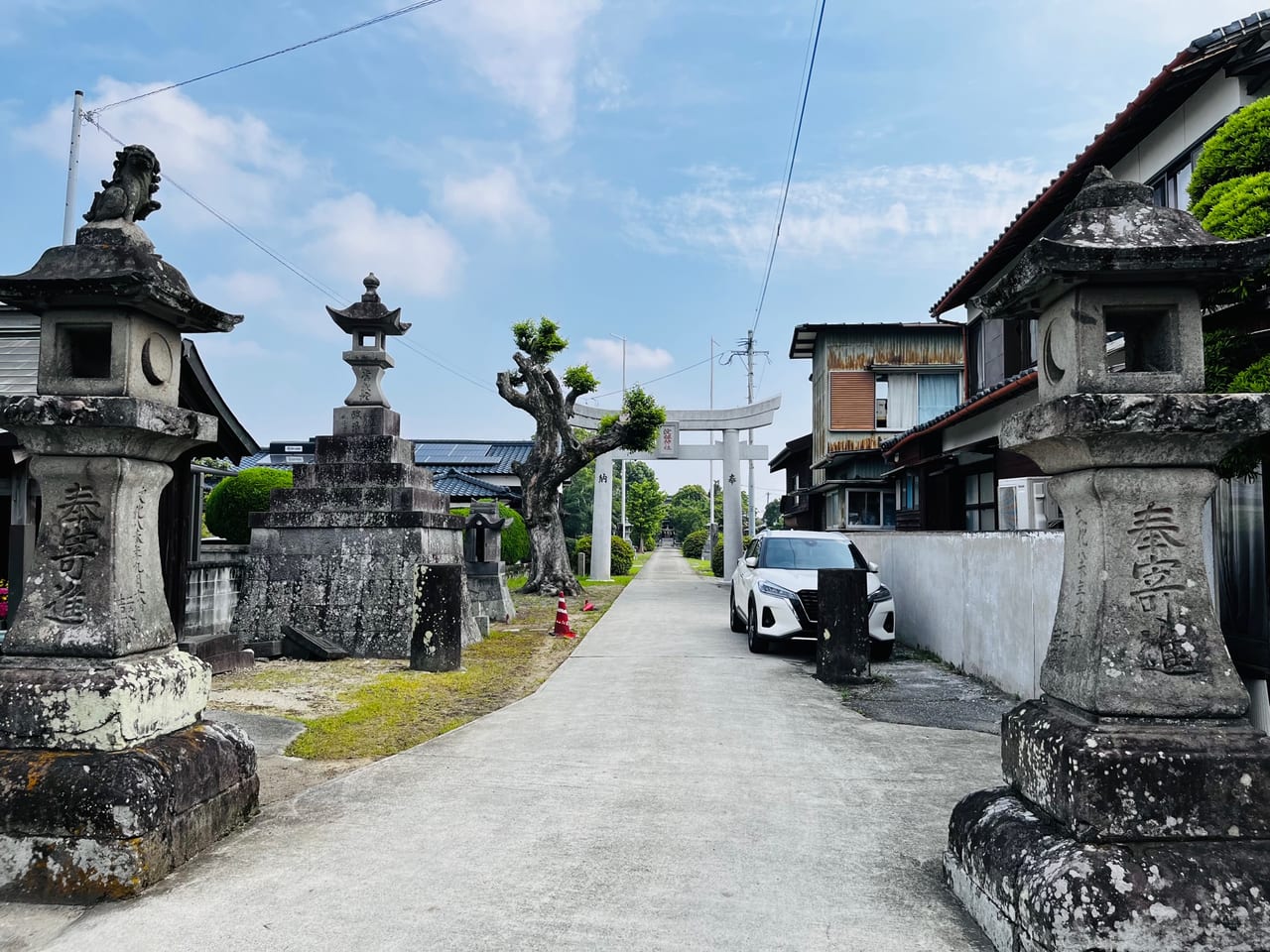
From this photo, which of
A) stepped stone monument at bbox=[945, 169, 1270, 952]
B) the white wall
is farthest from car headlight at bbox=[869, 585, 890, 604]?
stepped stone monument at bbox=[945, 169, 1270, 952]

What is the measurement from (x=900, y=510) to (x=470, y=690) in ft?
41.8

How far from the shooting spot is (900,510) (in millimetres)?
18375

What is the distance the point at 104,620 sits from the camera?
144 inches

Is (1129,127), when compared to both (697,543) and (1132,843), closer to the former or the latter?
(1132,843)

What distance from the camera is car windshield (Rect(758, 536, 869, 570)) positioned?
11594 millimetres

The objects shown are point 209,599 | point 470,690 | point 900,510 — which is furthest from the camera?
point 900,510

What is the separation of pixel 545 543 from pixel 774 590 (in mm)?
11897

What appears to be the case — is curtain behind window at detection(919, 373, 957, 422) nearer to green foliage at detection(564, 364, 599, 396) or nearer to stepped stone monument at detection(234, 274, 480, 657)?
green foliage at detection(564, 364, 599, 396)

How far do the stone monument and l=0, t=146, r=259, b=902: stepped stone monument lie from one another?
1101cm

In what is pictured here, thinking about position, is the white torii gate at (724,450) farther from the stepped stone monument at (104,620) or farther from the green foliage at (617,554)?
the stepped stone monument at (104,620)

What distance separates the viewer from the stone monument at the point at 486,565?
50.1 ft

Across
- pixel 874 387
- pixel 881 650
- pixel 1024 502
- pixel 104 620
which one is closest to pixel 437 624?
pixel 881 650

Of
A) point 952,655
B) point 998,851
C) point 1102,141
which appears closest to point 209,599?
point 952,655

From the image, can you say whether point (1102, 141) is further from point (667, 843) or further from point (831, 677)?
point (667, 843)
